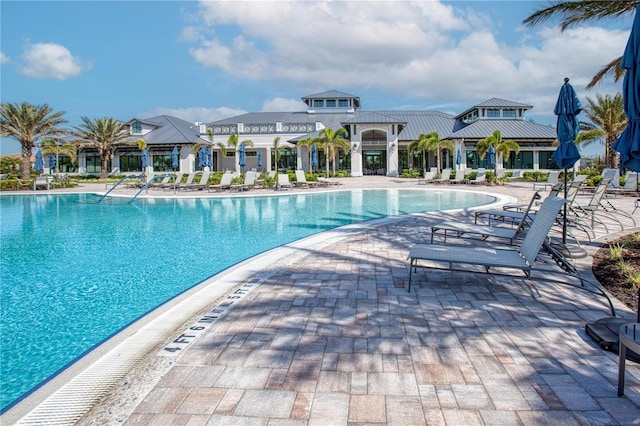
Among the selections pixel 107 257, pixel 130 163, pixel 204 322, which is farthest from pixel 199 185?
pixel 204 322

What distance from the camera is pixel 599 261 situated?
6.10 meters

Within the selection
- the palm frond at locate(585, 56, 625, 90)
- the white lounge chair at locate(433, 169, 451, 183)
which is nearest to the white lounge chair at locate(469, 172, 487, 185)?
the white lounge chair at locate(433, 169, 451, 183)

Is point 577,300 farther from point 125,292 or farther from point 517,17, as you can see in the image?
point 517,17

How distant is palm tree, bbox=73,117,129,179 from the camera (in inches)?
1513

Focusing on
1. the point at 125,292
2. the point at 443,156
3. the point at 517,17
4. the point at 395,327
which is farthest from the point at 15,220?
the point at 443,156

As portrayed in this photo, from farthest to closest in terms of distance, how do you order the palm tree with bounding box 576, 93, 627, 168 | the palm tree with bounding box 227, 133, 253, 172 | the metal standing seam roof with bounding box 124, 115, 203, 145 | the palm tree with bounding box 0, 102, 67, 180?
1. the metal standing seam roof with bounding box 124, 115, 203, 145
2. the palm tree with bounding box 227, 133, 253, 172
3. the palm tree with bounding box 0, 102, 67, 180
4. the palm tree with bounding box 576, 93, 627, 168

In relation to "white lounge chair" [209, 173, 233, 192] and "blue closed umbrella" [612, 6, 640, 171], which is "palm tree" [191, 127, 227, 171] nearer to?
"white lounge chair" [209, 173, 233, 192]

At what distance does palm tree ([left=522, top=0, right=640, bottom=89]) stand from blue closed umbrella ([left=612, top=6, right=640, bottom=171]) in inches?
383

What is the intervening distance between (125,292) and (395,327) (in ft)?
13.5

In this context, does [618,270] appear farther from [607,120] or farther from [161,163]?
[161,163]

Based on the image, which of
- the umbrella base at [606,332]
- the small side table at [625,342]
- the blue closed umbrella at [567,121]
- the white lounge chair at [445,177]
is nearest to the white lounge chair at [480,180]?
the white lounge chair at [445,177]

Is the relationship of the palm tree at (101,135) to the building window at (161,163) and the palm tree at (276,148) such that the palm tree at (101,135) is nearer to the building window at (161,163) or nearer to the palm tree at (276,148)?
the building window at (161,163)

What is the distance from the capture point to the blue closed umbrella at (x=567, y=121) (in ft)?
21.5

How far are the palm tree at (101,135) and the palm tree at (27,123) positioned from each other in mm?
4466
